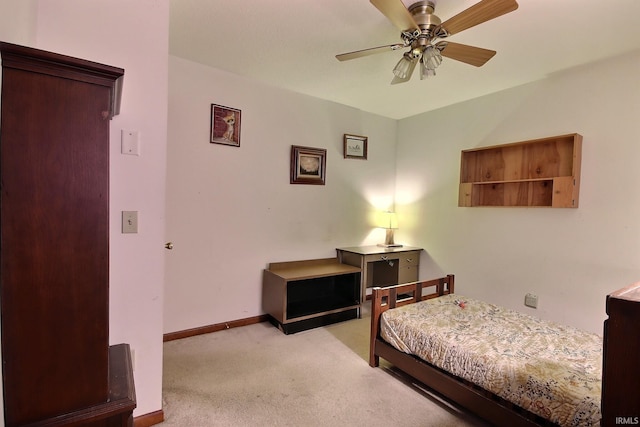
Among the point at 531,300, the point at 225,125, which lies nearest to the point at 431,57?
the point at 225,125

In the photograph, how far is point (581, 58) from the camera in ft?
7.72

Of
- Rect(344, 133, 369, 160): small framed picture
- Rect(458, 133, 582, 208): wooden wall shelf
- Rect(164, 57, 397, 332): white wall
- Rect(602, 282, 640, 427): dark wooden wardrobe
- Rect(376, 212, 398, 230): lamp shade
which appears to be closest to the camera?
Rect(602, 282, 640, 427): dark wooden wardrobe

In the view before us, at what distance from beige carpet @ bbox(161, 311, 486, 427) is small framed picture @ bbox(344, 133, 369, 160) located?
2.03 metres

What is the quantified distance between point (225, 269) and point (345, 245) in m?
1.43

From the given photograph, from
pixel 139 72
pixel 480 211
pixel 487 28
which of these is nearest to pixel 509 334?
pixel 480 211

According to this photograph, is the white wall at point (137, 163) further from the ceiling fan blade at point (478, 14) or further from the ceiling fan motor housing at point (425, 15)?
the ceiling fan blade at point (478, 14)

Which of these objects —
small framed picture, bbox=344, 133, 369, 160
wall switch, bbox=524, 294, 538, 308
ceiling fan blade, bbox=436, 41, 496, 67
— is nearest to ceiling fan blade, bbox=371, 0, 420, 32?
ceiling fan blade, bbox=436, 41, 496, 67

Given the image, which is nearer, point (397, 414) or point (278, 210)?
point (397, 414)

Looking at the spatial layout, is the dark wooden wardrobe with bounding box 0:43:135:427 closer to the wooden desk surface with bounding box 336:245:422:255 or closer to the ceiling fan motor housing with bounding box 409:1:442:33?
the ceiling fan motor housing with bounding box 409:1:442:33

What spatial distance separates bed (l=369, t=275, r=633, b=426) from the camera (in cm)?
137

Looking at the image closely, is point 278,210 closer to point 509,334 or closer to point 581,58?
point 509,334

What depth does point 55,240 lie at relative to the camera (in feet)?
2.72

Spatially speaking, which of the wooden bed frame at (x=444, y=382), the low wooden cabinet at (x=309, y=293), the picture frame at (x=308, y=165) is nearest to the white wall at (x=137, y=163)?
the low wooden cabinet at (x=309, y=293)

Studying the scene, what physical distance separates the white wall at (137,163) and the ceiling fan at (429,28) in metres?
1.11
